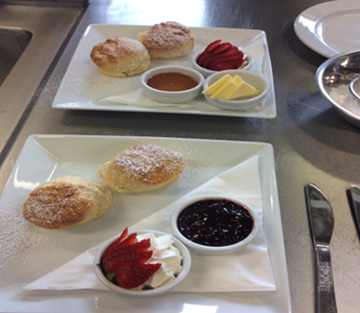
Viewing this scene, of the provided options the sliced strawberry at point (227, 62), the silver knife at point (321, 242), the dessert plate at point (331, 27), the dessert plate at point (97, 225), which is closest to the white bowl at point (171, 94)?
Result: the sliced strawberry at point (227, 62)

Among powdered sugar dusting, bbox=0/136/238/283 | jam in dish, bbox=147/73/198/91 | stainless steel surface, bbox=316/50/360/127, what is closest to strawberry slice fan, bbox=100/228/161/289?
powdered sugar dusting, bbox=0/136/238/283

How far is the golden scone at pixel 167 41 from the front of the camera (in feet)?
6.77

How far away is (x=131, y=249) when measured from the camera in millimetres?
981

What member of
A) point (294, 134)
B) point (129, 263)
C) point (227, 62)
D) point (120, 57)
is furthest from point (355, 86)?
point (129, 263)

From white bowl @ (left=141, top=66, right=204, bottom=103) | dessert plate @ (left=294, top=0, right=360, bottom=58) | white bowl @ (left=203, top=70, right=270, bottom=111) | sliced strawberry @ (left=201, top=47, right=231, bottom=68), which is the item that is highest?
dessert plate @ (left=294, top=0, right=360, bottom=58)

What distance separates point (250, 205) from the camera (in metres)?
1.24

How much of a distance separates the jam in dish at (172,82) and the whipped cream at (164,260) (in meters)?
1.05

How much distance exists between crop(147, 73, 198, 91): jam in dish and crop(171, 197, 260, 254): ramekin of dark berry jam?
871mm

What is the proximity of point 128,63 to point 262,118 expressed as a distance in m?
0.95

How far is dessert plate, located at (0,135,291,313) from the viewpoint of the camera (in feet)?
3.30

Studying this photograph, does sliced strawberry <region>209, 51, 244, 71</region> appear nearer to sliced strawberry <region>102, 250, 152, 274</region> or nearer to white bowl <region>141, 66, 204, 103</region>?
white bowl <region>141, 66, 204, 103</region>

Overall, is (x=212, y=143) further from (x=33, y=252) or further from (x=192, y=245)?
(x=33, y=252)

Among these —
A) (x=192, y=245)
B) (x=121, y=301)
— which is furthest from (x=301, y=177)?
(x=121, y=301)

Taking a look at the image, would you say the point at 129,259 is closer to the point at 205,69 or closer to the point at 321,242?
the point at 321,242
